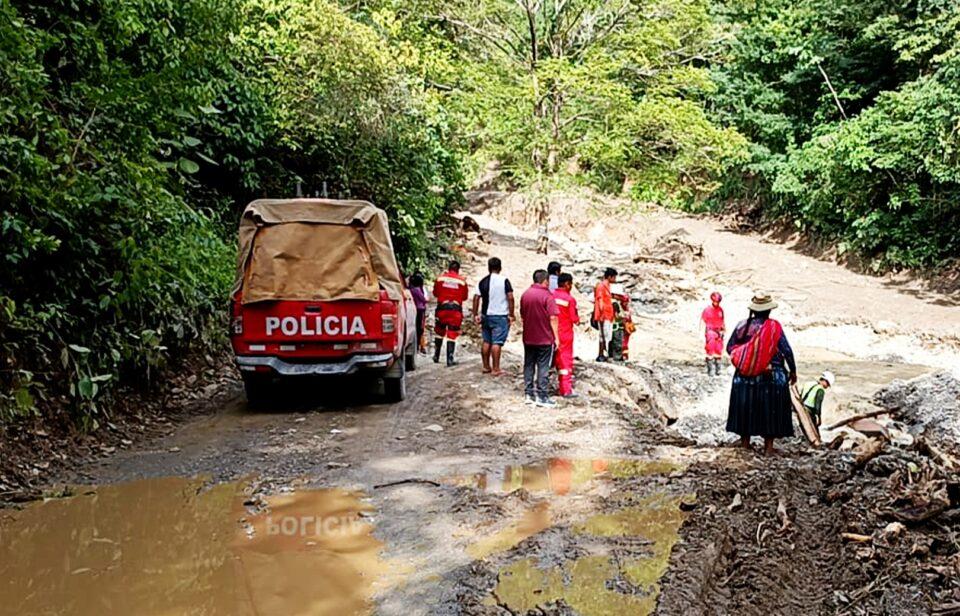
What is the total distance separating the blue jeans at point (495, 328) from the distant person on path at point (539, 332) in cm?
152

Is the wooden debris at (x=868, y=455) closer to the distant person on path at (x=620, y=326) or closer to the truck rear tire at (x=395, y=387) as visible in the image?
the truck rear tire at (x=395, y=387)

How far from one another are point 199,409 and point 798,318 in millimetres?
17599

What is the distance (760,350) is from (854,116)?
973 inches

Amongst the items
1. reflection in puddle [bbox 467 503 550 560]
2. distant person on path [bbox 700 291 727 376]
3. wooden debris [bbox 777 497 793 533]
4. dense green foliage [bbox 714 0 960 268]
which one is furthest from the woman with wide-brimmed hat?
dense green foliage [bbox 714 0 960 268]

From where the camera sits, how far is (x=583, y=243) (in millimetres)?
34594

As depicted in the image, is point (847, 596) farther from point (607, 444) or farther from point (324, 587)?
point (607, 444)

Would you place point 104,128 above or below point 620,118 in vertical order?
below

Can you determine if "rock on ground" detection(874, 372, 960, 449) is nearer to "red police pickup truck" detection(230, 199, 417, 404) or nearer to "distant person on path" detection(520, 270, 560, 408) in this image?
→ "distant person on path" detection(520, 270, 560, 408)

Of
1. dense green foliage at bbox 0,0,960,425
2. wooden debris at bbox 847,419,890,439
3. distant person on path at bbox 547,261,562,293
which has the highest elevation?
dense green foliage at bbox 0,0,960,425

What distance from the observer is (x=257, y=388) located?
10.4 m

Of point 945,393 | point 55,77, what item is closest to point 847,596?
point 55,77

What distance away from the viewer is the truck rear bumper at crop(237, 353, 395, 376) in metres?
9.71

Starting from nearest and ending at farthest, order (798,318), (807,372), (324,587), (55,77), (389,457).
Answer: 1. (324,587)
2. (389,457)
3. (55,77)
4. (807,372)
5. (798,318)

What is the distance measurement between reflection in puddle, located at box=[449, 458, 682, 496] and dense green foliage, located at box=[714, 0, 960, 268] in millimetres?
17932
